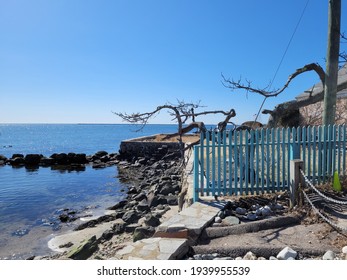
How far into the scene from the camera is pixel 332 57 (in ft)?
24.2

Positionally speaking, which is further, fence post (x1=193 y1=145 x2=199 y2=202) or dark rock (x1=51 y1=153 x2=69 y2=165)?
dark rock (x1=51 y1=153 x2=69 y2=165)

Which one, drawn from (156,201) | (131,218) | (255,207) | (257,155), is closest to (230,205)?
(255,207)

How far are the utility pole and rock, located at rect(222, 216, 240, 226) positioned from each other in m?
4.71

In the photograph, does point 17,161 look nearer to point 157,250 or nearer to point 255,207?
point 255,207

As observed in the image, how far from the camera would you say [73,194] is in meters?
15.6

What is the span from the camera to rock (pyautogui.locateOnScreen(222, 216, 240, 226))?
4.68 meters

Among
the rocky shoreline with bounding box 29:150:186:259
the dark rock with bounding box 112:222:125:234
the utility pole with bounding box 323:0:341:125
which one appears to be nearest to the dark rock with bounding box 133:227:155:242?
the rocky shoreline with bounding box 29:150:186:259

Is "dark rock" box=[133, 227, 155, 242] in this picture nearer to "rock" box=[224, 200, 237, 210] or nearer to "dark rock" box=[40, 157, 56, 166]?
"rock" box=[224, 200, 237, 210]

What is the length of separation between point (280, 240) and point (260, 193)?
2136 mm

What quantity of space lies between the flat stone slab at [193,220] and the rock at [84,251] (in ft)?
9.58

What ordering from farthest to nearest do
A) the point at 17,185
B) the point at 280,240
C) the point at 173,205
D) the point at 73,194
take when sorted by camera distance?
the point at 17,185
the point at 73,194
the point at 173,205
the point at 280,240

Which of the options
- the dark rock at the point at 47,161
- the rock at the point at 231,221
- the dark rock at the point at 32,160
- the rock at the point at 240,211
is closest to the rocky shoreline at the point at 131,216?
the rock at the point at 231,221
